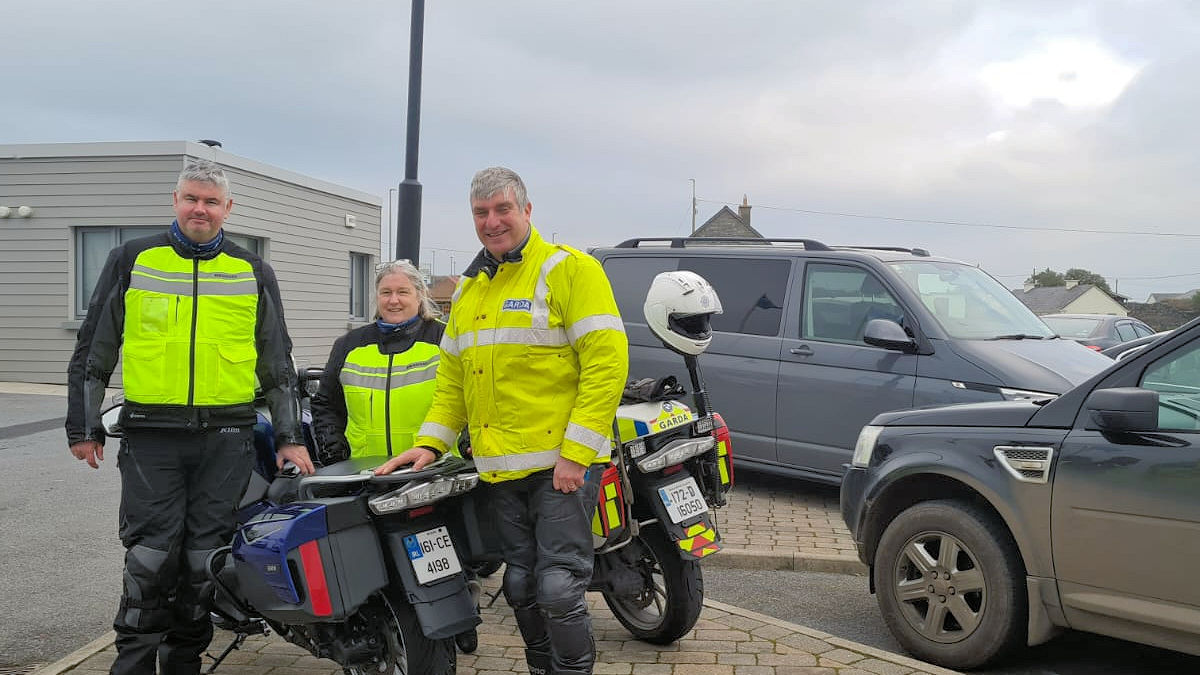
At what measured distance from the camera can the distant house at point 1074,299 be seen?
5697 cm

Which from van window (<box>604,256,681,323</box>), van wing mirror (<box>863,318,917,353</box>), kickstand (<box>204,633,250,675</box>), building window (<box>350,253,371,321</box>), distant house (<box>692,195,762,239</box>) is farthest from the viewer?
distant house (<box>692,195,762,239</box>)

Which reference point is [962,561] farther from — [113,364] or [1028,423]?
[113,364]

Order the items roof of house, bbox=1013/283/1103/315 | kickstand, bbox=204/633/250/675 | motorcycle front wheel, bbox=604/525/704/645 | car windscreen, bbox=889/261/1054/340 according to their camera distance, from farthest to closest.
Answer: roof of house, bbox=1013/283/1103/315 < car windscreen, bbox=889/261/1054/340 < motorcycle front wheel, bbox=604/525/704/645 < kickstand, bbox=204/633/250/675

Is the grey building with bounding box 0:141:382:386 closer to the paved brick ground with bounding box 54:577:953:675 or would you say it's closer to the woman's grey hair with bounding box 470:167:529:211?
the paved brick ground with bounding box 54:577:953:675

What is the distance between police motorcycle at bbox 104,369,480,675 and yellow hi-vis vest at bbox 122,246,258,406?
56 centimetres

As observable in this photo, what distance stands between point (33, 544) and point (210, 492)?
3545 millimetres

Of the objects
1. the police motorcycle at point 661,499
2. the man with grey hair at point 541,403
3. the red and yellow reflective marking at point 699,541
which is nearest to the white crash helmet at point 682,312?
the police motorcycle at point 661,499

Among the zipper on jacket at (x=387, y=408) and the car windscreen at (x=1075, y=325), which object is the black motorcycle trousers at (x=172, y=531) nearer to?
the zipper on jacket at (x=387, y=408)

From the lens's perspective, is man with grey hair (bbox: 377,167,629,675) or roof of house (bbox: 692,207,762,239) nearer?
man with grey hair (bbox: 377,167,629,675)

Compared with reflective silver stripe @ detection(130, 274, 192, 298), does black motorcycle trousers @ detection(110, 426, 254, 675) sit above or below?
below

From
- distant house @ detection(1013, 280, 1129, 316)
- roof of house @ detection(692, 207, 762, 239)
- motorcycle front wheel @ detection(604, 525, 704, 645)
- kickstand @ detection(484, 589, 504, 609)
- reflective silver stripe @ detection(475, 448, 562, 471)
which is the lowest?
kickstand @ detection(484, 589, 504, 609)

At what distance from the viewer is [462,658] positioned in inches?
176

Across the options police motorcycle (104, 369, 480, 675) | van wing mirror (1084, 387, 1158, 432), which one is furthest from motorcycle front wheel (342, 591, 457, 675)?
van wing mirror (1084, 387, 1158, 432)

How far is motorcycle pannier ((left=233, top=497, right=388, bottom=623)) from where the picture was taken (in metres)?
3.42
